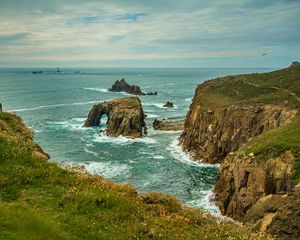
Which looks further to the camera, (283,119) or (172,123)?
(172,123)

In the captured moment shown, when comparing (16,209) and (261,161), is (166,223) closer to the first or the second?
(16,209)

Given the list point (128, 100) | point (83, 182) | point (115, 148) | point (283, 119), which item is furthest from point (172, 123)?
point (83, 182)

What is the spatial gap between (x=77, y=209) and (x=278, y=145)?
40.5 m

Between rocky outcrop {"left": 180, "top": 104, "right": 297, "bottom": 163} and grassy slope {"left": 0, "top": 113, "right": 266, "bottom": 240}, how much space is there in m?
60.1

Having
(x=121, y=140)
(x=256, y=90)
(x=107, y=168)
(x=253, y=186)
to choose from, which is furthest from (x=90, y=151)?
(x=256, y=90)

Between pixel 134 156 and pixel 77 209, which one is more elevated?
pixel 77 209

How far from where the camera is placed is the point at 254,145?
182 feet

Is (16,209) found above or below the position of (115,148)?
above

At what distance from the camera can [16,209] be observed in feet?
46.5

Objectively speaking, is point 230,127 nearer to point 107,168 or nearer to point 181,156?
point 181,156

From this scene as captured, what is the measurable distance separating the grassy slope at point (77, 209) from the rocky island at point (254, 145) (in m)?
14.8

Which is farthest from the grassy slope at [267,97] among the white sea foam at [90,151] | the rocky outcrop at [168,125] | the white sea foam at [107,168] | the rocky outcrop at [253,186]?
the white sea foam at [90,151]

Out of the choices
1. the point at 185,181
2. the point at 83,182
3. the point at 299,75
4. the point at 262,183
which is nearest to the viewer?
the point at 83,182

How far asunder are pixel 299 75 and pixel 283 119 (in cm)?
4494
